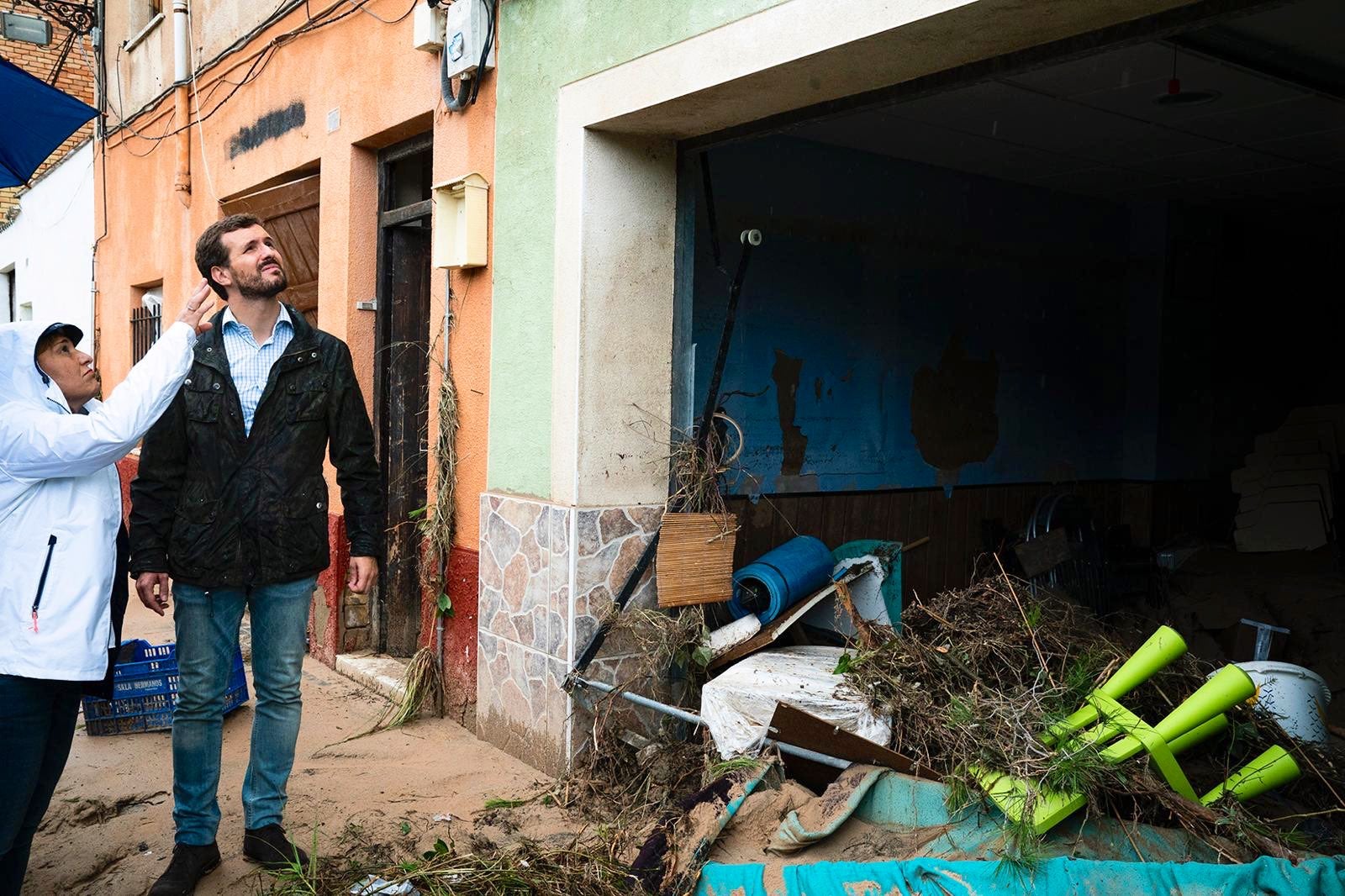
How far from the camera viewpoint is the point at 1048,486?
7.91 m

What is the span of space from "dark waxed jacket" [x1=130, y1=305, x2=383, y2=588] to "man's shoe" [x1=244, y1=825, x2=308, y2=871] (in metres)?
0.85

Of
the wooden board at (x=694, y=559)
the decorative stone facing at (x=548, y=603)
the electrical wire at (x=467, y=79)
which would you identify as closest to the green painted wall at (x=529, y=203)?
the electrical wire at (x=467, y=79)

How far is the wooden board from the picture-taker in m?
4.42

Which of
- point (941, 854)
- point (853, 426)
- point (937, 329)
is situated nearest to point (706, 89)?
point (941, 854)

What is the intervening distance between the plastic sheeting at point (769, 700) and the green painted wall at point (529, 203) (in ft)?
3.79

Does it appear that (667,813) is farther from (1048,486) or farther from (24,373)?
(1048,486)

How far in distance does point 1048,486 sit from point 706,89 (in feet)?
17.0

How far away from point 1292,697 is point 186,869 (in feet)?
12.8

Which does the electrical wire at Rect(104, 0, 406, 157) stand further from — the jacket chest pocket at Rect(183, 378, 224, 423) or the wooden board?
the wooden board

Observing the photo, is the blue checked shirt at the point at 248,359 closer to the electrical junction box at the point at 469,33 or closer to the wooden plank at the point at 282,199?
the electrical junction box at the point at 469,33

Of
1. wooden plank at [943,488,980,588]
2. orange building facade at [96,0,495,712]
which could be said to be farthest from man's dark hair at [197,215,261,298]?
wooden plank at [943,488,980,588]

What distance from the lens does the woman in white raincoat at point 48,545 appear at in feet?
9.44

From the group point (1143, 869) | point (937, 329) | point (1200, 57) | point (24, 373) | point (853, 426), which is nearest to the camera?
point (1143, 869)

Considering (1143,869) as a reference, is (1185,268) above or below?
above
